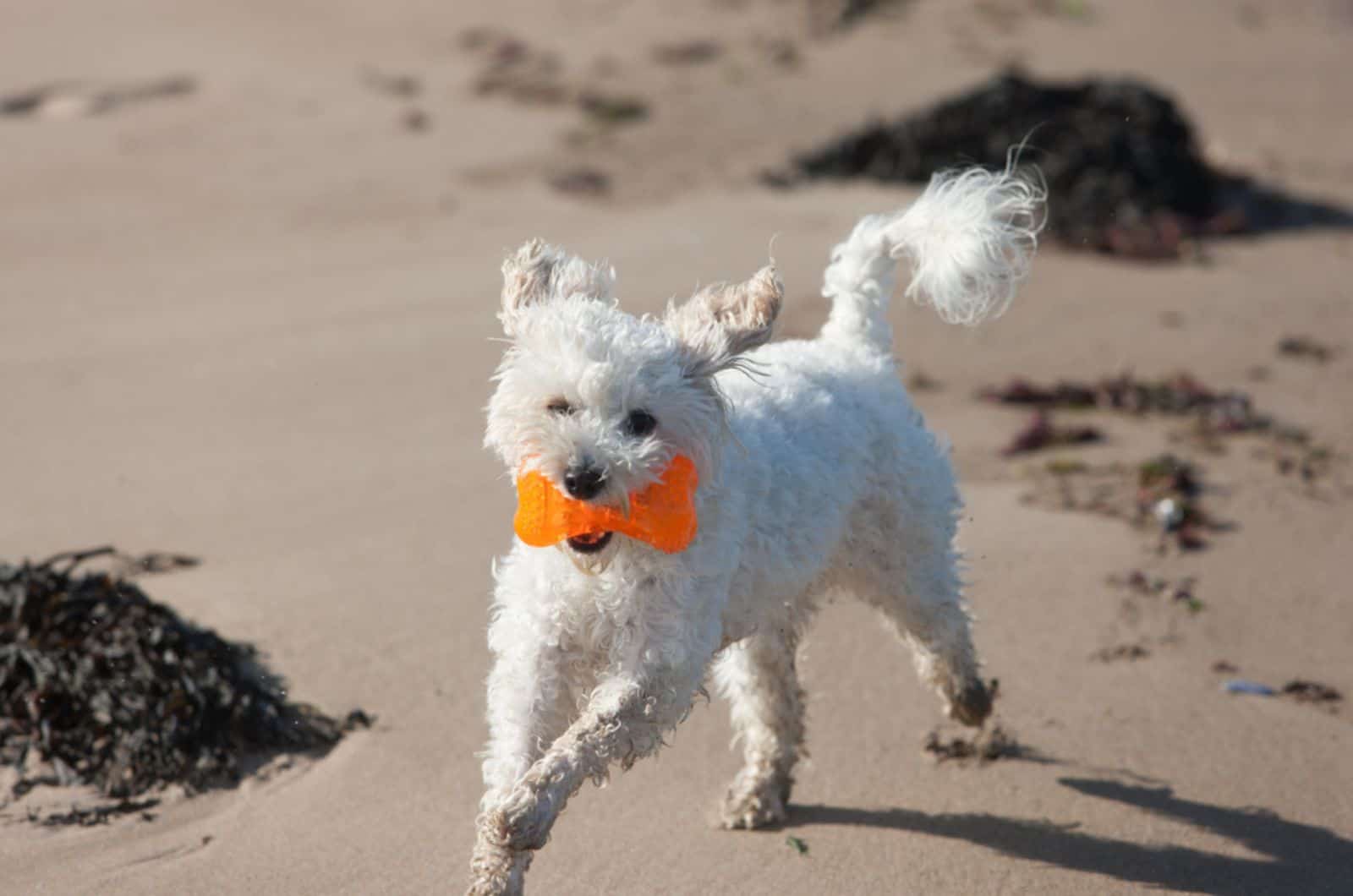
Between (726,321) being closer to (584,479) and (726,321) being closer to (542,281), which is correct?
(542,281)

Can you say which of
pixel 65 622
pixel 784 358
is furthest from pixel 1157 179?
pixel 65 622

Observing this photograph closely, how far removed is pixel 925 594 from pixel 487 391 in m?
4.76

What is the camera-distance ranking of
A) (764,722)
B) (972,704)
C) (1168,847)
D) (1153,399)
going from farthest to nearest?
(1153,399) → (972,704) → (764,722) → (1168,847)

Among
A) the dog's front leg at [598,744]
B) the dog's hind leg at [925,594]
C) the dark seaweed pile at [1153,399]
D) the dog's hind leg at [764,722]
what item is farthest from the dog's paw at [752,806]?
the dark seaweed pile at [1153,399]

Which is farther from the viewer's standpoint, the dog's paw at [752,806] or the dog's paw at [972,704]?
the dog's paw at [972,704]

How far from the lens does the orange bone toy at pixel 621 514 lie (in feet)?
13.7

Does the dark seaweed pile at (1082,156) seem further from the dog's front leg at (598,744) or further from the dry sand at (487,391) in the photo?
the dog's front leg at (598,744)

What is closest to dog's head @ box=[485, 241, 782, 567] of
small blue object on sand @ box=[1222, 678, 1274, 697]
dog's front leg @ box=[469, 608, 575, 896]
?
dog's front leg @ box=[469, 608, 575, 896]

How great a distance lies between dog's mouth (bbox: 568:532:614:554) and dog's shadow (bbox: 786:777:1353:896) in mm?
1806

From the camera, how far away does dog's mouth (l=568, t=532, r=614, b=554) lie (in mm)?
4230

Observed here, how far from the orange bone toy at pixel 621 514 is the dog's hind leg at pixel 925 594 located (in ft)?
4.25

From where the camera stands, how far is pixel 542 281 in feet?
15.1

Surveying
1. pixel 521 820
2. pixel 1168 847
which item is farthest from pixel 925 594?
pixel 521 820

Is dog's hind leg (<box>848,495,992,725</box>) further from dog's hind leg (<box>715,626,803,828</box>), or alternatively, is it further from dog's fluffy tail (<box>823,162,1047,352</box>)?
dog's fluffy tail (<box>823,162,1047,352</box>)
